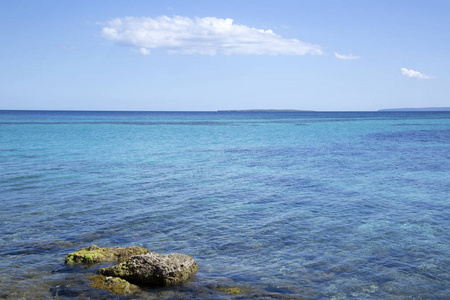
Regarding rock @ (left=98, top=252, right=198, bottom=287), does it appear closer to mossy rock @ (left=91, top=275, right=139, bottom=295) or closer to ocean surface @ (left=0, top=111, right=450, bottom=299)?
mossy rock @ (left=91, top=275, right=139, bottom=295)

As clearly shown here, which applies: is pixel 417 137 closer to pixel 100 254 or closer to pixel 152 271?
pixel 100 254

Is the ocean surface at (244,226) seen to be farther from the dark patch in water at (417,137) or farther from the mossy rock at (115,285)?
the dark patch in water at (417,137)

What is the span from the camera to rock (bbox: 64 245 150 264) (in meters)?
10.6

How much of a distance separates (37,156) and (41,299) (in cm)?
2781

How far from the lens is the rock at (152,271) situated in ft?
31.0

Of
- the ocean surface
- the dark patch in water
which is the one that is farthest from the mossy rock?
the dark patch in water

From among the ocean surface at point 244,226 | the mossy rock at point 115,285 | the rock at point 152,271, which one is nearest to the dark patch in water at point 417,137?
the ocean surface at point 244,226

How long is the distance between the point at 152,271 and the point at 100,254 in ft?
6.97

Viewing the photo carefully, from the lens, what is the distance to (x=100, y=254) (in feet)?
35.3

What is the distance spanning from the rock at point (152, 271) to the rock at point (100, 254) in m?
0.93

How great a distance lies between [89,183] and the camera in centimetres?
2170

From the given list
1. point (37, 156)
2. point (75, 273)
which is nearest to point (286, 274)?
point (75, 273)

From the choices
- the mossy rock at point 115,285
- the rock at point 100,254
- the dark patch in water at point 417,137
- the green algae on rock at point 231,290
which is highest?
the dark patch in water at point 417,137

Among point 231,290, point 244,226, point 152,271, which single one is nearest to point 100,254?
point 152,271
